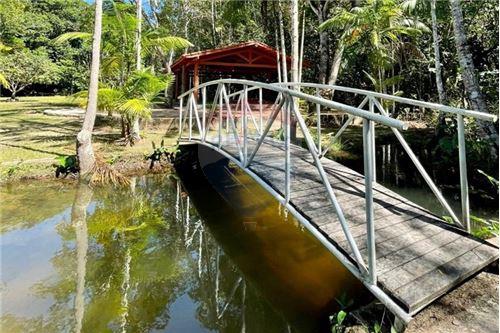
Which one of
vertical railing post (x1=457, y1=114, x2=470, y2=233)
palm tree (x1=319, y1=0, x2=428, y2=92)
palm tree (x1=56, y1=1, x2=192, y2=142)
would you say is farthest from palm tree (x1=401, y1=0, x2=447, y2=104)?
vertical railing post (x1=457, y1=114, x2=470, y2=233)

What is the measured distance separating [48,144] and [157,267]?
647 centimetres

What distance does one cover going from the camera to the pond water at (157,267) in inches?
136

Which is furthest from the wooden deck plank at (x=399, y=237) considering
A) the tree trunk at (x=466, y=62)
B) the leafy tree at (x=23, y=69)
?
the leafy tree at (x=23, y=69)

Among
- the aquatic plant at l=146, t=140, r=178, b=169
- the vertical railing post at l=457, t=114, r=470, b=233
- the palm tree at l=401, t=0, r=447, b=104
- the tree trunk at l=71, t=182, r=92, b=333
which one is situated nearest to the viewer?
the vertical railing post at l=457, t=114, r=470, b=233

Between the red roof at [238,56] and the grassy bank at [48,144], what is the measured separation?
3.45 metres

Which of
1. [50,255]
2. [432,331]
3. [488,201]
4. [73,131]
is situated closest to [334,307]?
[432,331]

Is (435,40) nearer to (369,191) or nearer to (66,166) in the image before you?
(369,191)

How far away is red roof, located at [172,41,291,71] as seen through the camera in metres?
13.5

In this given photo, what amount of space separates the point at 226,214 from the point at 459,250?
12.5 feet

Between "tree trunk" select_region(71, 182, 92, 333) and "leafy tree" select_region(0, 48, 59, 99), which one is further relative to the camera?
"leafy tree" select_region(0, 48, 59, 99)

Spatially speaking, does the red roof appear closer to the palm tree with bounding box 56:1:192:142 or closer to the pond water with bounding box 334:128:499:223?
the palm tree with bounding box 56:1:192:142

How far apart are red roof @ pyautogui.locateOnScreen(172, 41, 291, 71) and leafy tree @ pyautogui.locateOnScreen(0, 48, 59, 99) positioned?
11.0 meters

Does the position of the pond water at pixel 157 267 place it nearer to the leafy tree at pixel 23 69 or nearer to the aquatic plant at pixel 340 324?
the aquatic plant at pixel 340 324

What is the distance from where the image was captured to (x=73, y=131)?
11.2 metres
